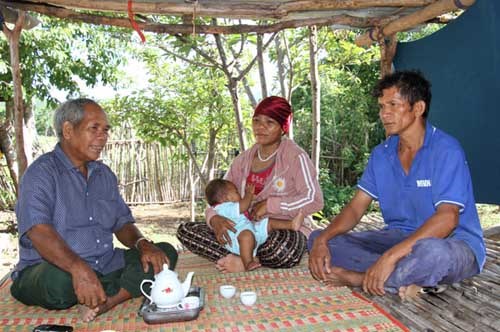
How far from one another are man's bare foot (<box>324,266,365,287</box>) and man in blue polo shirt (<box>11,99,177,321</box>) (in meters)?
0.97

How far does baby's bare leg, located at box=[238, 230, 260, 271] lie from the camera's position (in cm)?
321

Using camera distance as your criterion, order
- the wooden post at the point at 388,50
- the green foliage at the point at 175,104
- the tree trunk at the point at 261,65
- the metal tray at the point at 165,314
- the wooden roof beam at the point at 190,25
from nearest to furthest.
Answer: the metal tray at the point at 165,314
the wooden roof beam at the point at 190,25
the wooden post at the point at 388,50
the tree trunk at the point at 261,65
the green foliage at the point at 175,104

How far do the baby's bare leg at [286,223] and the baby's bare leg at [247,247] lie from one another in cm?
20

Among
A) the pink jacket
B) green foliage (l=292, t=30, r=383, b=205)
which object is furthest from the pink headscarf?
green foliage (l=292, t=30, r=383, b=205)

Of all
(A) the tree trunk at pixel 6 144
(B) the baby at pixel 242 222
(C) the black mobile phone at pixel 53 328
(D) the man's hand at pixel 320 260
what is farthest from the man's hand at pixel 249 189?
(A) the tree trunk at pixel 6 144

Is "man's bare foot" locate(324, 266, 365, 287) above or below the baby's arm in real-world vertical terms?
below

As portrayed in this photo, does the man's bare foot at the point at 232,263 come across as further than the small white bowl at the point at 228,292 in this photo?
Yes

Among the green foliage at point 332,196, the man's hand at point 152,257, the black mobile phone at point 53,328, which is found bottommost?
the green foliage at point 332,196

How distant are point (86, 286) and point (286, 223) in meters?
1.52

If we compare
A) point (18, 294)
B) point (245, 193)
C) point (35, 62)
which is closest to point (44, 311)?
point (18, 294)

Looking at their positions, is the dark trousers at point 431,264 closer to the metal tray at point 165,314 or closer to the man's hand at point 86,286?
the metal tray at point 165,314

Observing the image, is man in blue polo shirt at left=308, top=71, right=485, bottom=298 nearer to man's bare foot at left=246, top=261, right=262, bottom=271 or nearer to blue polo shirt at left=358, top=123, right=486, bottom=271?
blue polo shirt at left=358, top=123, right=486, bottom=271

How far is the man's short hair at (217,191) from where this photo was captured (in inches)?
134

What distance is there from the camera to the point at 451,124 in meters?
3.83
